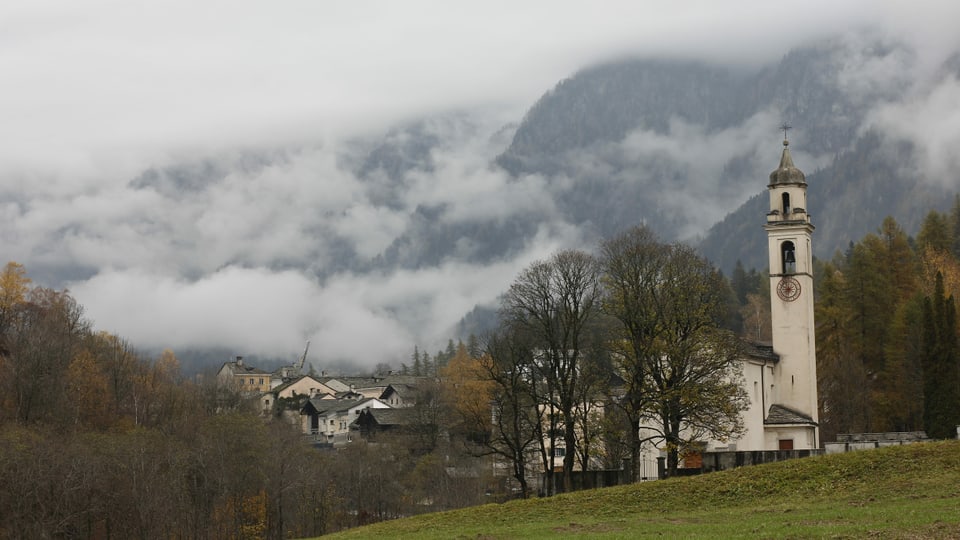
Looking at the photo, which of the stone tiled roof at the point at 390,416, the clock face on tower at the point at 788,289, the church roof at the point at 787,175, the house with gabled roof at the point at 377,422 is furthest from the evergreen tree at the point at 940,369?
the house with gabled roof at the point at 377,422

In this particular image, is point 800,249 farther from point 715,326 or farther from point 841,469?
point 841,469

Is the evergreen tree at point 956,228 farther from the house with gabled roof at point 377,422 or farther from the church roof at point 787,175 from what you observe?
the house with gabled roof at point 377,422

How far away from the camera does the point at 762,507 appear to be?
30.9m

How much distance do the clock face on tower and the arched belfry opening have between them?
572 mm

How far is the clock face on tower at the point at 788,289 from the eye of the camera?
61.8 metres

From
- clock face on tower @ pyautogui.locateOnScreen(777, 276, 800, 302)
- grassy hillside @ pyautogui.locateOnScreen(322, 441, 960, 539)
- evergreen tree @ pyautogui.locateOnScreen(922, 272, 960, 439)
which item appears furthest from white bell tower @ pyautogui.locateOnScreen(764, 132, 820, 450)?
grassy hillside @ pyautogui.locateOnScreen(322, 441, 960, 539)

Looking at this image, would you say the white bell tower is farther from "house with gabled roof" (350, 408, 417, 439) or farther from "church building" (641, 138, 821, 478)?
"house with gabled roof" (350, 408, 417, 439)

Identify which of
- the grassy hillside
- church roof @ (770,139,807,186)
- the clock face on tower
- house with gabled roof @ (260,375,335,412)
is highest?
church roof @ (770,139,807,186)

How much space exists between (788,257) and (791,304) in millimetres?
2818

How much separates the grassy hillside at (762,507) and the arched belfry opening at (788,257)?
89.2ft

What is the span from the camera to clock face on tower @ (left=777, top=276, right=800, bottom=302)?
61750mm

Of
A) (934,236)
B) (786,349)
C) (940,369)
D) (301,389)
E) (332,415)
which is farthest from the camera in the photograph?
(301,389)

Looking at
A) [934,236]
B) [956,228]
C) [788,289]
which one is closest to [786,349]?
[788,289]

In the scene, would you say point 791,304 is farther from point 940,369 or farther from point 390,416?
point 390,416
